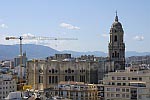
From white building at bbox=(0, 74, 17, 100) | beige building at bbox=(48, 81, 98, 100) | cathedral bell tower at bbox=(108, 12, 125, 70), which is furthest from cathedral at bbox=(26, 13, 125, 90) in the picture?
beige building at bbox=(48, 81, 98, 100)

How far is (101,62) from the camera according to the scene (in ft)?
267

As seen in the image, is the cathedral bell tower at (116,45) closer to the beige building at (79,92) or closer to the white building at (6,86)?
the beige building at (79,92)

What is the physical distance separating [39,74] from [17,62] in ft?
325

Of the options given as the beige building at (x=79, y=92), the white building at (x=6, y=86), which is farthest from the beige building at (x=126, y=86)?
the white building at (x=6, y=86)

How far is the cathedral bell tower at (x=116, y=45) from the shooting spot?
79.8 metres

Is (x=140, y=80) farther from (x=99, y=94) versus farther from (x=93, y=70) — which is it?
(x=93, y=70)

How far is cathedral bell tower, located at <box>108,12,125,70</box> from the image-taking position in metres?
79.8

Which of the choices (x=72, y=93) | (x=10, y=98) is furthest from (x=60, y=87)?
Answer: (x=10, y=98)

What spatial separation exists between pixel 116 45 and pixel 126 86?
746 inches

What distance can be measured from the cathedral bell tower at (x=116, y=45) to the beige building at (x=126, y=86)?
15.5 m

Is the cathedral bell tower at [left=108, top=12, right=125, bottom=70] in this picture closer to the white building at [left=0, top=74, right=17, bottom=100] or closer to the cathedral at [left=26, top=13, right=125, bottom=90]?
the cathedral at [left=26, top=13, right=125, bottom=90]

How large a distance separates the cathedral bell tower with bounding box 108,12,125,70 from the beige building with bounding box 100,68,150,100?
15509 mm

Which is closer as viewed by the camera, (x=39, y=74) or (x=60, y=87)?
(x=60, y=87)

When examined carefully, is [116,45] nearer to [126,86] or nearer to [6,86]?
[126,86]
